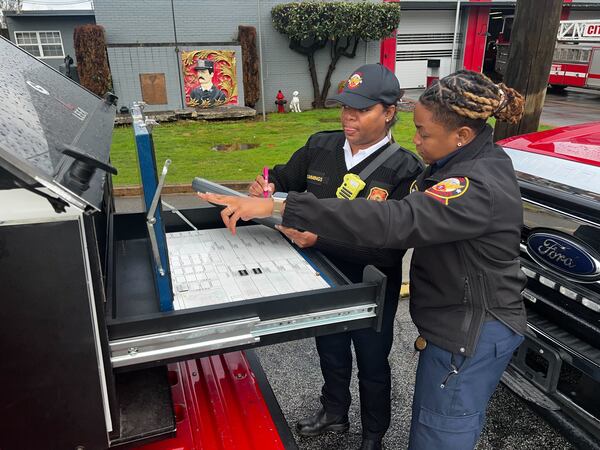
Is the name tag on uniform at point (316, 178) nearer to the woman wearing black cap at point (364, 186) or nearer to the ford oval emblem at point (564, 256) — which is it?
the woman wearing black cap at point (364, 186)

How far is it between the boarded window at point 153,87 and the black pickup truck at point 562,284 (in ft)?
41.4

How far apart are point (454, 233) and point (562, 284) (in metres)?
1.16

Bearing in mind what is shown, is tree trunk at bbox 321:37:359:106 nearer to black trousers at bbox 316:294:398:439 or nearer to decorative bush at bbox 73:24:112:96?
decorative bush at bbox 73:24:112:96

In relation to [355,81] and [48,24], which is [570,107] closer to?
[355,81]

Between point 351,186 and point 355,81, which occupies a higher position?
point 355,81

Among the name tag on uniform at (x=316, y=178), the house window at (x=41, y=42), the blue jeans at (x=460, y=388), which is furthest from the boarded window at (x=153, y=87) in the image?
the blue jeans at (x=460, y=388)

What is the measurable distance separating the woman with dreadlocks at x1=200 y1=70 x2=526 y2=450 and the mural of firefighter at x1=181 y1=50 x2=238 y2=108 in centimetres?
1292

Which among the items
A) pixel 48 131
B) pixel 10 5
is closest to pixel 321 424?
pixel 48 131

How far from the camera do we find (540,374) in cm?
243

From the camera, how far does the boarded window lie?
13.6 meters

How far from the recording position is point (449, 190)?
159cm

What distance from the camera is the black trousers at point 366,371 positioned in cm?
239

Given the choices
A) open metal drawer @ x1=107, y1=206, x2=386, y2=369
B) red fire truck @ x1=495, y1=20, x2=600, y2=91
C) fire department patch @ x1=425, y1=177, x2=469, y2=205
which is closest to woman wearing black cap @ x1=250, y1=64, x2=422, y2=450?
open metal drawer @ x1=107, y1=206, x2=386, y2=369

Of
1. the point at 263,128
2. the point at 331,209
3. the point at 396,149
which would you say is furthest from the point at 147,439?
the point at 263,128
